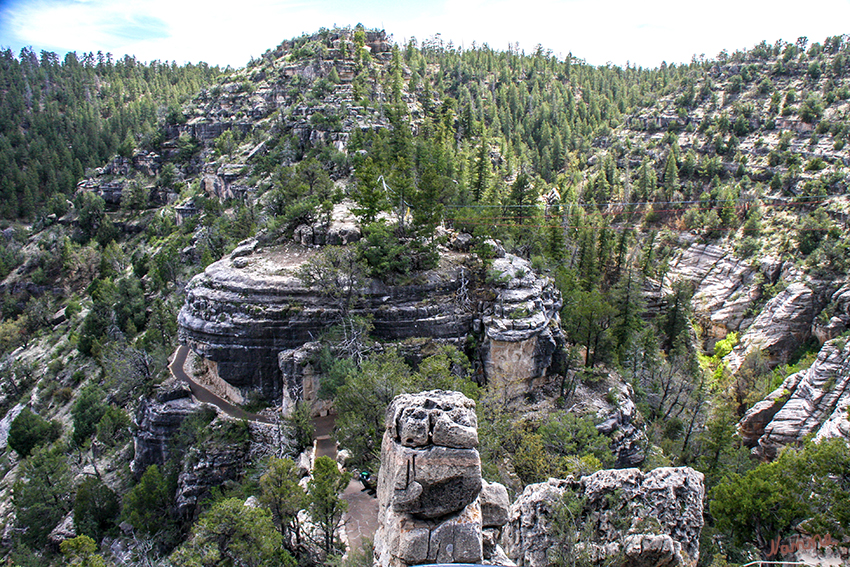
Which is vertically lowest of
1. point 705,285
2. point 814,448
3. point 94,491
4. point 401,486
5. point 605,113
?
point 94,491

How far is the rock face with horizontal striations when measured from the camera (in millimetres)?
12016

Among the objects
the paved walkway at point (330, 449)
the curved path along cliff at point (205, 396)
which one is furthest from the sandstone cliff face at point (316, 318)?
the paved walkway at point (330, 449)

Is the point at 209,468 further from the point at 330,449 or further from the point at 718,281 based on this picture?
the point at 718,281

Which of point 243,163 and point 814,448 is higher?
point 243,163

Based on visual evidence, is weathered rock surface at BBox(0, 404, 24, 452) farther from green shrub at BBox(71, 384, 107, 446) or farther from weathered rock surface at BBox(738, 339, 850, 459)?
weathered rock surface at BBox(738, 339, 850, 459)

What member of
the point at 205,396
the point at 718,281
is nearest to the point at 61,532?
the point at 205,396

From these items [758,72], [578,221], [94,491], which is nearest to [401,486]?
[94,491]

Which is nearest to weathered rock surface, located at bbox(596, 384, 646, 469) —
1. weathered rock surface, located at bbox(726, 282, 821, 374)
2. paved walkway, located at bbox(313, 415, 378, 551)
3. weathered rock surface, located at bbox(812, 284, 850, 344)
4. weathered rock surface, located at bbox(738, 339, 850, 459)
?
weathered rock surface, located at bbox(738, 339, 850, 459)

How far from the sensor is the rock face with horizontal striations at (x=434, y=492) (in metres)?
12.0

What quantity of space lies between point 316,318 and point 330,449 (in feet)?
29.4

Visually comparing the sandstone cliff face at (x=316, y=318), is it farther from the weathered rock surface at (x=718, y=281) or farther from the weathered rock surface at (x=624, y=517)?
the weathered rock surface at (x=718, y=281)

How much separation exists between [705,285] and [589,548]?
68393mm

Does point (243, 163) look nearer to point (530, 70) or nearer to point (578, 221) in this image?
point (578, 221)

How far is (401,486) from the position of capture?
1216 centimetres
